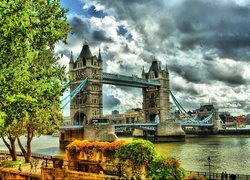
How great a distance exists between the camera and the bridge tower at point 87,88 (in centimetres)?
7744

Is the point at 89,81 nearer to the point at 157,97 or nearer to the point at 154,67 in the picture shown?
the point at 157,97

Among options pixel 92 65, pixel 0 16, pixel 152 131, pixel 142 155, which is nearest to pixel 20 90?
pixel 0 16

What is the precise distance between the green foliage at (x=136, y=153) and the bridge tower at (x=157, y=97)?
8473 cm

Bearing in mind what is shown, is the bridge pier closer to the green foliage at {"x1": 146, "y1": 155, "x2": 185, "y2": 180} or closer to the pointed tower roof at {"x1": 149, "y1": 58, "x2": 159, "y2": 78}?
the pointed tower roof at {"x1": 149, "y1": 58, "x2": 159, "y2": 78}

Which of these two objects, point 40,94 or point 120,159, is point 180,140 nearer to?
point 120,159

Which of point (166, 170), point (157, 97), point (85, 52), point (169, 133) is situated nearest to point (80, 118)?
point (85, 52)

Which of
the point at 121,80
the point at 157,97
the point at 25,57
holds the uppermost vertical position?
the point at 121,80

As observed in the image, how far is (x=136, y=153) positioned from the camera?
18.8 meters

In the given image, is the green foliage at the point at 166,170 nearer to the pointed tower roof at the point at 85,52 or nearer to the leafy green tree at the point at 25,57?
the leafy green tree at the point at 25,57

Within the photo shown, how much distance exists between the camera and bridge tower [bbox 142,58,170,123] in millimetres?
104500

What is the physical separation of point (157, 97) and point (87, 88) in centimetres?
3407

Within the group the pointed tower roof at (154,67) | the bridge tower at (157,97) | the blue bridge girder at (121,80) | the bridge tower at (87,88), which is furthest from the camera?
the pointed tower roof at (154,67)

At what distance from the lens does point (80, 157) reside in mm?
22625

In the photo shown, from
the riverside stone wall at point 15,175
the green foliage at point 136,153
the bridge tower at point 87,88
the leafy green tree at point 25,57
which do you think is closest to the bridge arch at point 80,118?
the bridge tower at point 87,88
